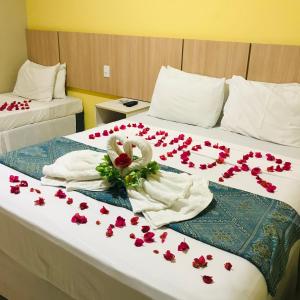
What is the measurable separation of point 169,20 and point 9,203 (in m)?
2.05

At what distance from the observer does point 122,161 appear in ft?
4.64

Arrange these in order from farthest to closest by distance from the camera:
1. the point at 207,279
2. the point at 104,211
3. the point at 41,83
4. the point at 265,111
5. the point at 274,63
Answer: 1. the point at 41,83
2. the point at 274,63
3. the point at 265,111
4. the point at 104,211
5. the point at 207,279

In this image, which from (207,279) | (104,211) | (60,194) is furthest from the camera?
(60,194)

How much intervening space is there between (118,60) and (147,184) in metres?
2.03

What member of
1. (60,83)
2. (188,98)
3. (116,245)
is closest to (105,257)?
(116,245)

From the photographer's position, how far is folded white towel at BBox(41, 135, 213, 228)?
1.29 metres

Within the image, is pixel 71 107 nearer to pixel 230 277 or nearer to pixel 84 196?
pixel 84 196

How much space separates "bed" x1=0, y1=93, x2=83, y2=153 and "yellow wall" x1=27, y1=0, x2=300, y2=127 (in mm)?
210

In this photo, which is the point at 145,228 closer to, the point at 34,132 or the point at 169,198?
the point at 169,198

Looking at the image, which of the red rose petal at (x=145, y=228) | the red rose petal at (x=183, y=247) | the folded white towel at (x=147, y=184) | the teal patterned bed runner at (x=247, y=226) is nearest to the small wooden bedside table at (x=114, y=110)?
the folded white towel at (x=147, y=184)

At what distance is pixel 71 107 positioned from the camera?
11.2ft

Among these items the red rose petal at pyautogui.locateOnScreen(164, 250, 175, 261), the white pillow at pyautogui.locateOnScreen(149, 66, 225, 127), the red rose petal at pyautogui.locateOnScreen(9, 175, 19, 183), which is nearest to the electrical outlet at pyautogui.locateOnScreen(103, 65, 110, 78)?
the white pillow at pyautogui.locateOnScreen(149, 66, 225, 127)

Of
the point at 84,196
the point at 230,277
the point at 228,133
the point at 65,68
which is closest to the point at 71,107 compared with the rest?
the point at 65,68

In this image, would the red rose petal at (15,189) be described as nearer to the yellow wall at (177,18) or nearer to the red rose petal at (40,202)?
the red rose petal at (40,202)
